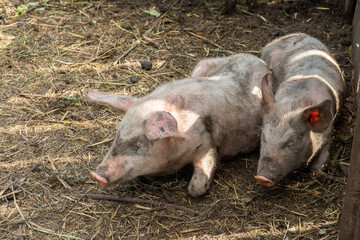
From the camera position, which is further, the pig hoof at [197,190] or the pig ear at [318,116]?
the pig hoof at [197,190]

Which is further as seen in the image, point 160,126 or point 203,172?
point 203,172

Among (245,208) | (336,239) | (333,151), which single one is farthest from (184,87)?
(336,239)

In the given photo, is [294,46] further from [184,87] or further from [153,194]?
[153,194]

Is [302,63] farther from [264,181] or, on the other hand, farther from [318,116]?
[264,181]

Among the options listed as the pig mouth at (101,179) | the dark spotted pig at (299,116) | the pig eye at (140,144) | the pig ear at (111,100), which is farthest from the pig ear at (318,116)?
the pig mouth at (101,179)

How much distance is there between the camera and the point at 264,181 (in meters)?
4.43

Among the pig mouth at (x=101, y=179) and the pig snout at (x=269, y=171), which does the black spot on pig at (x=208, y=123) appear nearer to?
the pig snout at (x=269, y=171)

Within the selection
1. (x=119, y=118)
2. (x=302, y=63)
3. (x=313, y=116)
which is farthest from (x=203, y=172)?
(x=302, y=63)

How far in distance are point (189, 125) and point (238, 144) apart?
2.30 feet

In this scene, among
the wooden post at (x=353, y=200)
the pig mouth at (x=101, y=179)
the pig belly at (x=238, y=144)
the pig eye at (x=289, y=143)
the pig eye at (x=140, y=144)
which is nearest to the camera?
the wooden post at (x=353, y=200)

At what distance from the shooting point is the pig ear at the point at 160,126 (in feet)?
13.4

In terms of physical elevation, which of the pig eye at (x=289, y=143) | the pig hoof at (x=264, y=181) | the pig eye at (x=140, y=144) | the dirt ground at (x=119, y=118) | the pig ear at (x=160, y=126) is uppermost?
the pig ear at (x=160, y=126)

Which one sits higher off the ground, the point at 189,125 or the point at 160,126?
the point at 160,126

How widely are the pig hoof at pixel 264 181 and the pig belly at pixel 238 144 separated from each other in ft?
2.19
